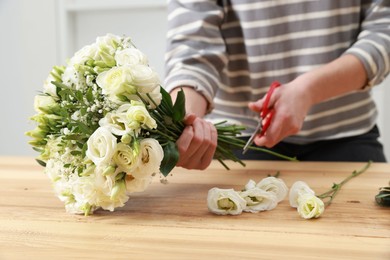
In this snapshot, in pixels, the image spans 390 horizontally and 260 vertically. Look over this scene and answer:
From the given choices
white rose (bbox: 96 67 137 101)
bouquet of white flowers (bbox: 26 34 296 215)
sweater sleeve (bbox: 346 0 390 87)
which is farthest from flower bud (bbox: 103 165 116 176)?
sweater sleeve (bbox: 346 0 390 87)

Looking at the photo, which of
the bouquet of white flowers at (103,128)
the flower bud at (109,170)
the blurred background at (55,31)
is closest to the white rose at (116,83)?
the bouquet of white flowers at (103,128)

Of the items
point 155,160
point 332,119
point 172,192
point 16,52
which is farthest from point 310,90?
point 16,52

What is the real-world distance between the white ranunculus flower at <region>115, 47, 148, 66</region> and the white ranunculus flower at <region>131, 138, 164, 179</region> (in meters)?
0.12

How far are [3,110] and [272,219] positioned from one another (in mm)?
1986

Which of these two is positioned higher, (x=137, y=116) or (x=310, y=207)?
(x=137, y=116)

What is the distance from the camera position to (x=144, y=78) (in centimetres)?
82

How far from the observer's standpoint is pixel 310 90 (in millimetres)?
1162

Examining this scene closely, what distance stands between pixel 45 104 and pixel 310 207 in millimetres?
428

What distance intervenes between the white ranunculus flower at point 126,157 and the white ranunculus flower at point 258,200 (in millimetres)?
Result: 184

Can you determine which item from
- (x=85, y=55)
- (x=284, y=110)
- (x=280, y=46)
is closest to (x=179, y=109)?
(x=85, y=55)

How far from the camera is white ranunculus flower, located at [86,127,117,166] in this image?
30.4 inches

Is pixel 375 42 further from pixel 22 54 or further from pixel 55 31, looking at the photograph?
pixel 22 54

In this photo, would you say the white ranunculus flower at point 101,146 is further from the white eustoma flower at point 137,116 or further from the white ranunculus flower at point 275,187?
the white ranunculus flower at point 275,187

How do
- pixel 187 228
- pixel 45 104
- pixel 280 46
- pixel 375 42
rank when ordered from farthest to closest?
pixel 280 46
pixel 375 42
pixel 45 104
pixel 187 228
